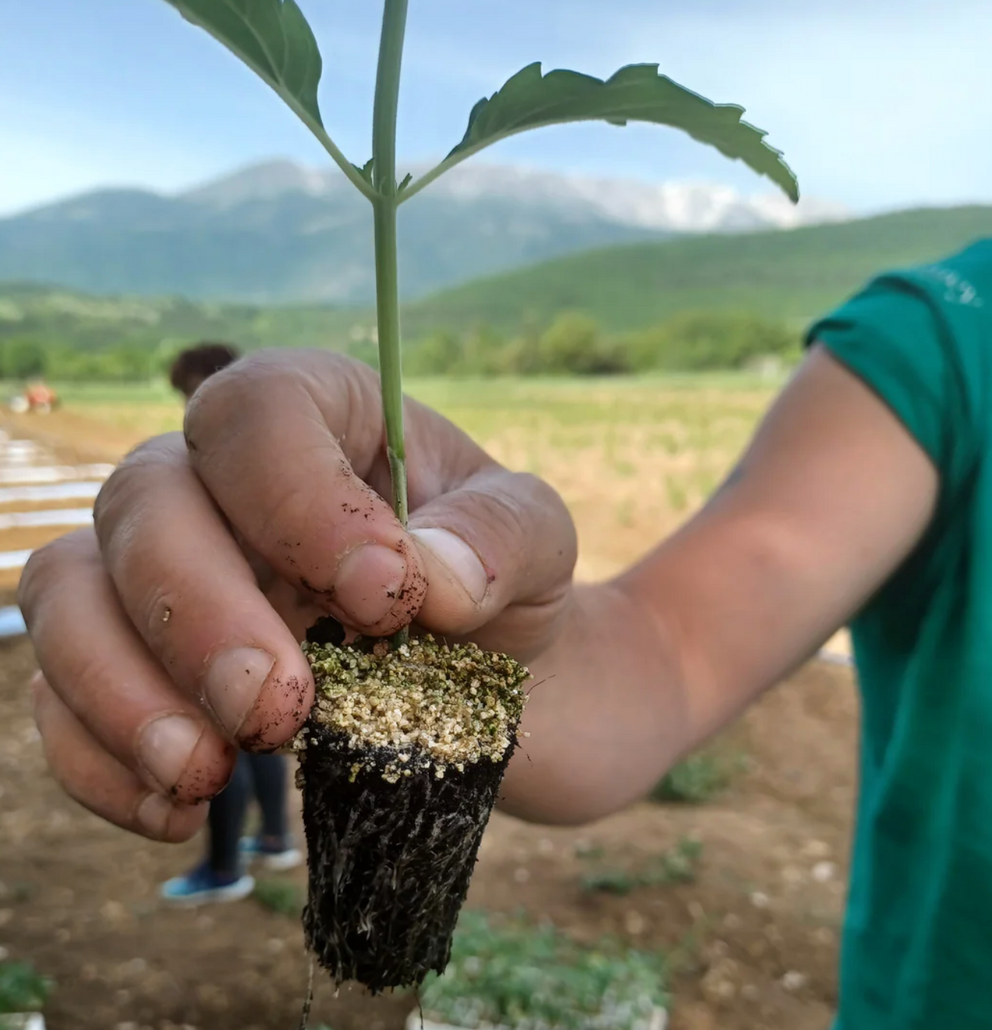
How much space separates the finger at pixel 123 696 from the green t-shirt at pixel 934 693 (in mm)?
795

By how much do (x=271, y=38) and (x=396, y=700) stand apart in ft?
1.31

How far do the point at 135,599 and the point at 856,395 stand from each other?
2.74 feet

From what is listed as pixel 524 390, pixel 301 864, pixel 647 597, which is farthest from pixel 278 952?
pixel 524 390

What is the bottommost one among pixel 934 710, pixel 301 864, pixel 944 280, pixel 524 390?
pixel 301 864

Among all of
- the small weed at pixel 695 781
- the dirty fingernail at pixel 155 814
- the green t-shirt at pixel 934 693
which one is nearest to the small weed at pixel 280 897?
the small weed at pixel 695 781

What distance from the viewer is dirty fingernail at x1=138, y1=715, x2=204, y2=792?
1.94 feet

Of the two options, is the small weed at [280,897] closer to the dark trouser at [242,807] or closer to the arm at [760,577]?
the dark trouser at [242,807]

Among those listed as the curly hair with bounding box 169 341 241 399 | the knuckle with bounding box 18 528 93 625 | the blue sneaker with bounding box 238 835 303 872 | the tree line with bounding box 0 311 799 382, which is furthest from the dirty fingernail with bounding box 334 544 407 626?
the tree line with bounding box 0 311 799 382

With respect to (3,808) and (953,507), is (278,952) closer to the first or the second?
(3,808)

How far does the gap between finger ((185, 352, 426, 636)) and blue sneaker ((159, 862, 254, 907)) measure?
8.15 ft

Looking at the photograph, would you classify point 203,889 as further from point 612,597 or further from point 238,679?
point 238,679

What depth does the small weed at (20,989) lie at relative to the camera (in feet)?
6.44

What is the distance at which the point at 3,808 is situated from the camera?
3301 mm

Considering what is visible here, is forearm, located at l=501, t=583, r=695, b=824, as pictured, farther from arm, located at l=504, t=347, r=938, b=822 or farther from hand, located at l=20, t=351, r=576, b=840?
hand, located at l=20, t=351, r=576, b=840
